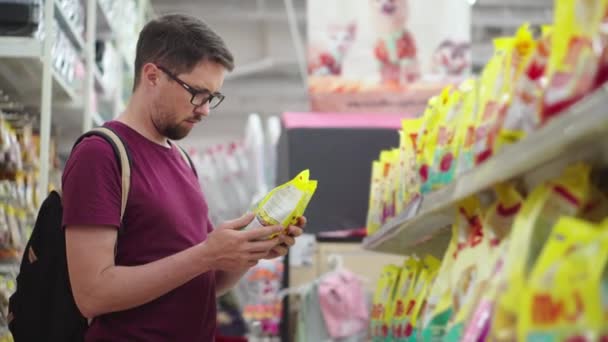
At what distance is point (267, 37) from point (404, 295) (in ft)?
26.7

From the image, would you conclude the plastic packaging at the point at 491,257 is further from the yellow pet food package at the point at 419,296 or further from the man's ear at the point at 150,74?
the man's ear at the point at 150,74

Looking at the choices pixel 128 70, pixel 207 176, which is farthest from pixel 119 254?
pixel 207 176

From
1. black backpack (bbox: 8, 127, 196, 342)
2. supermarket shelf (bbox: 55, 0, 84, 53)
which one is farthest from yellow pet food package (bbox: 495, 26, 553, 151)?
supermarket shelf (bbox: 55, 0, 84, 53)

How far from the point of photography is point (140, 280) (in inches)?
87.0

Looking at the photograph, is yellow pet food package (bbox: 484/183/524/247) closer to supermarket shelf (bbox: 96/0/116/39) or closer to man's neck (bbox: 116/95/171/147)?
man's neck (bbox: 116/95/171/147)

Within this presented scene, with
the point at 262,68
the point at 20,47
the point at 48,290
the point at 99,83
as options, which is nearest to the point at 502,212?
the point at 48,290

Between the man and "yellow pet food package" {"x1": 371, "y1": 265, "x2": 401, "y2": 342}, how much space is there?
572mm

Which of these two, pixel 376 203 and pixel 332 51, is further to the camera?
pixel 332 51

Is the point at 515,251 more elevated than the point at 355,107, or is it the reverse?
the point at 515,251

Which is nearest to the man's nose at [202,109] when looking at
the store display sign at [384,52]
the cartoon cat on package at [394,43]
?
the store display sign at [384,52]

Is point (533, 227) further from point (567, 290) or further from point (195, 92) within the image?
point (195, 92)

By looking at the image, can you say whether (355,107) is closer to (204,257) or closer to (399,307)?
(399,307)

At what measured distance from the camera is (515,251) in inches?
52.6

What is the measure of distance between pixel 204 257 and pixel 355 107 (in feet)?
12.4
